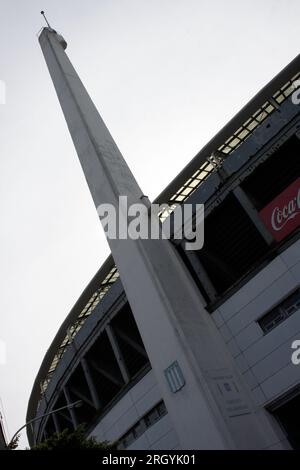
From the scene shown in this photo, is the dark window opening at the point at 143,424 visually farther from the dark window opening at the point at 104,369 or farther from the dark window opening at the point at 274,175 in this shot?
the dark window opening at the point at 274,175

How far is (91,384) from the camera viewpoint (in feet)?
82.4

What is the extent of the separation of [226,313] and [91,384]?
12.9 meters

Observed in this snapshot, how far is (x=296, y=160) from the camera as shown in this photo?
1664 cm

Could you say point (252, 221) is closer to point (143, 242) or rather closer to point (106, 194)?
point (143, 242)

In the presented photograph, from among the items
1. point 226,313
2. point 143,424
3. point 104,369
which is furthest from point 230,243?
point 104,369

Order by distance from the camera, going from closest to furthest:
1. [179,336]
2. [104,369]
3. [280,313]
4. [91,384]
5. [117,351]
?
[179,336]
[280,313]
[117,351]
[91,384]
[104,369]

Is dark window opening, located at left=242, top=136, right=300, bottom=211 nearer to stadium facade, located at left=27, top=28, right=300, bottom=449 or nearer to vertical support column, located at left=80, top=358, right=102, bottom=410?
stadium facade, located at left=27, top=28, right=300, bottom=449

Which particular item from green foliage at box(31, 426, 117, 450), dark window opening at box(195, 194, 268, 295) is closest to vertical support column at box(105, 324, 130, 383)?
dark window opening at box(195, 194, 268, 295)

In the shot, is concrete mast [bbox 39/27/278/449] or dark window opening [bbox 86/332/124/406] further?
dark window opening [bbox 86/332/124/406]

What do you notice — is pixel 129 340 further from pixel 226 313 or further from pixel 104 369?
pixel 226 313

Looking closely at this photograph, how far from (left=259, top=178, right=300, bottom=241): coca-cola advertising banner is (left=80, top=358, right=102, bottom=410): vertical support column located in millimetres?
16325

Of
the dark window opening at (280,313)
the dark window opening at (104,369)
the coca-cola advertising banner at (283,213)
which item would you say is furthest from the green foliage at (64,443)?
the dark window opening at (104,369)

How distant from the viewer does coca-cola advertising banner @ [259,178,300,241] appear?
50.9 feet

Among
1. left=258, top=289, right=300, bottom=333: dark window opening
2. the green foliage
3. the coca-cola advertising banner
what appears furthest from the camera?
the coca-cola advertising banner
